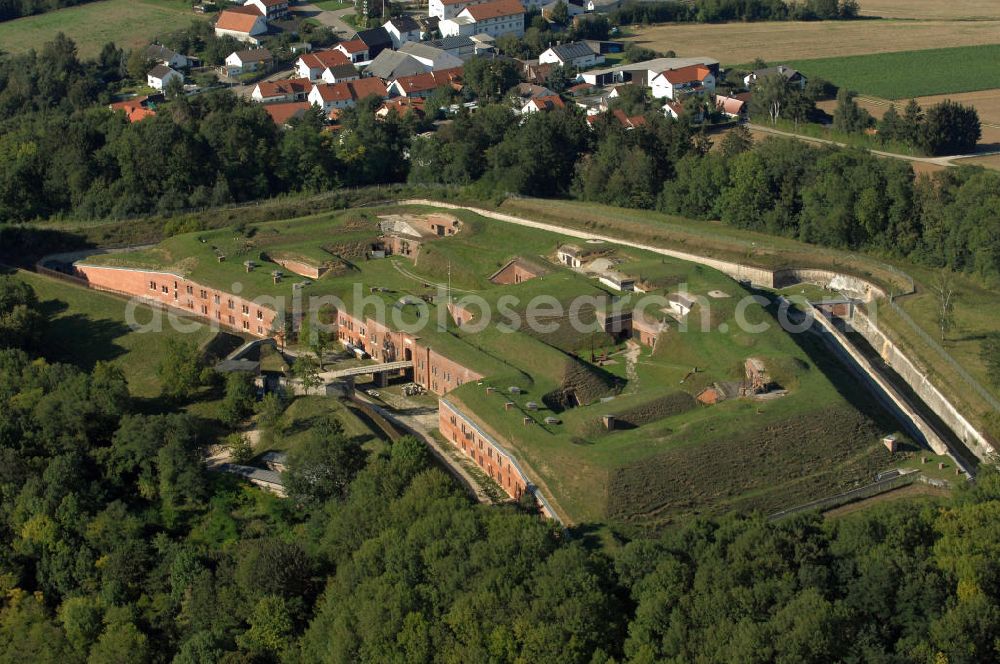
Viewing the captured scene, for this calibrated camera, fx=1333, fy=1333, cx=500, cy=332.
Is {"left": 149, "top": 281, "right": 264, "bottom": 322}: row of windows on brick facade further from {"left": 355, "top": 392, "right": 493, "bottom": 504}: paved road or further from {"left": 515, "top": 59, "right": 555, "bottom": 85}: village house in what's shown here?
{"left": 515, "top": 59, "right": 555, "bottom": 85}: village house

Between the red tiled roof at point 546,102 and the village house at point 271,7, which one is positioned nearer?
the red tiled roof at point 546,102

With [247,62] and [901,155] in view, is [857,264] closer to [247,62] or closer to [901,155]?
[901,155]

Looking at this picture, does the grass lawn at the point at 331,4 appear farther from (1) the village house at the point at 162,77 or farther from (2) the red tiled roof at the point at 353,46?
(1) the village house at the point at 162,77

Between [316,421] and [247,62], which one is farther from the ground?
[247,62]

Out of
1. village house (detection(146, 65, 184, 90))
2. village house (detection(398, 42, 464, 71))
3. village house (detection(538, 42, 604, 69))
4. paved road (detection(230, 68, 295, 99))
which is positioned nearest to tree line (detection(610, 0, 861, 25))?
village house (detection(538, 42, 604, 69))

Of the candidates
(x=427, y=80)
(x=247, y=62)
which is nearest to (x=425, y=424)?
(x=427, y=80)

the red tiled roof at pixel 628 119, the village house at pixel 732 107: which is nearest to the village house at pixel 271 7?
the red tiled roof at pixel 628 119
